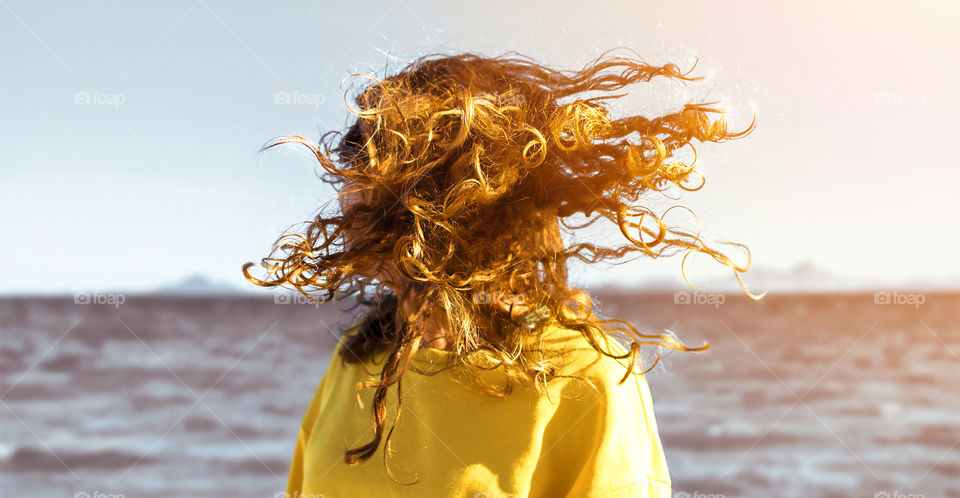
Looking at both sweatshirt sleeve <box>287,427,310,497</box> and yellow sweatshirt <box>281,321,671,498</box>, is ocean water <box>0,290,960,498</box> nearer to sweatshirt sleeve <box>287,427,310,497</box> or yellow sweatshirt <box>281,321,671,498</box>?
yellow sweatshirt <box>281,321,671,498</box>

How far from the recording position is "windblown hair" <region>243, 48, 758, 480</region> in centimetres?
125

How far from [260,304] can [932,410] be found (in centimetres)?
2488

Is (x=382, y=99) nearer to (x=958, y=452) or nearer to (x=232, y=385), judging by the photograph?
(x=958, y=452)

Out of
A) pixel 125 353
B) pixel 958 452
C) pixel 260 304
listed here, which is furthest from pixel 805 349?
pixel 260 304

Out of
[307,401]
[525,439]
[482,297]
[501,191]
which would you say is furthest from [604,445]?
[307,401]

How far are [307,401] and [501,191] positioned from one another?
10439mm

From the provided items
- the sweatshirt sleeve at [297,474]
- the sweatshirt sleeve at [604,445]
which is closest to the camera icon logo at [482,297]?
the sweatshirt sleeve at [604,445]

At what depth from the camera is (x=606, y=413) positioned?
1.17 metres

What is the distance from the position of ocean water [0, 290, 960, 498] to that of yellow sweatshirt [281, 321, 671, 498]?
22 centimetres

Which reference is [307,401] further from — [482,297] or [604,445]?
[604,445]

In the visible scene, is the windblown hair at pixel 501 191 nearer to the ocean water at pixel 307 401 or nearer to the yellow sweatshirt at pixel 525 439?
the yellow sweatshirt at pixel 525 439

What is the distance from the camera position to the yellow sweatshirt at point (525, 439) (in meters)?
1.17

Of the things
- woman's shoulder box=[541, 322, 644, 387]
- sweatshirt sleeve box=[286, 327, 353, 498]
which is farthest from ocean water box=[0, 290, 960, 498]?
sweatshirt sleeve box=[286, 327, 353, 498]

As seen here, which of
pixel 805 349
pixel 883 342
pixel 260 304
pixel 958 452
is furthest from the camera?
pixel 260 304
